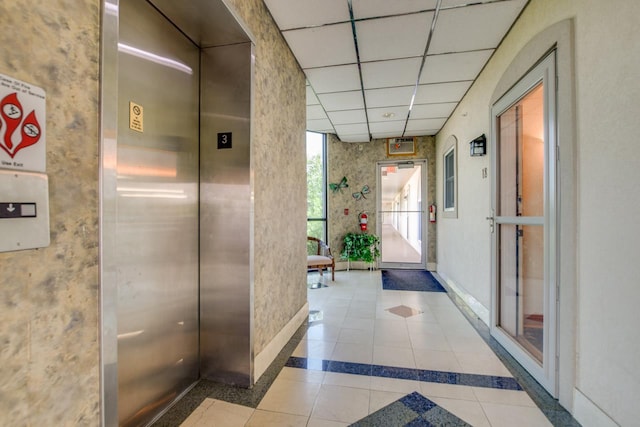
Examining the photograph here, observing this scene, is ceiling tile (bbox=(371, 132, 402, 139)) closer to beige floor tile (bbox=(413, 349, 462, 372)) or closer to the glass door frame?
the glass door frame

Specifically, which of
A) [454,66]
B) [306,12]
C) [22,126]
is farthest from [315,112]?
[22,126]

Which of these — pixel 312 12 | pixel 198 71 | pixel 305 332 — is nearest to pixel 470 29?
pixel 312 12

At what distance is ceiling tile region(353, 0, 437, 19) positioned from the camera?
2.23 m

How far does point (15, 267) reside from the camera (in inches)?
28.6

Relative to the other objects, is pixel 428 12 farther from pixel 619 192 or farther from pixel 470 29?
pixel 619 192

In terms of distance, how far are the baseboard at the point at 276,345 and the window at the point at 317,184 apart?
10.1 feet

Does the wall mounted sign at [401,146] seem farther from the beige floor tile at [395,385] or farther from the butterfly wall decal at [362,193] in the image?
the beige floor tile at [395,385]

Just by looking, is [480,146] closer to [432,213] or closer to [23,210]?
[432,213]

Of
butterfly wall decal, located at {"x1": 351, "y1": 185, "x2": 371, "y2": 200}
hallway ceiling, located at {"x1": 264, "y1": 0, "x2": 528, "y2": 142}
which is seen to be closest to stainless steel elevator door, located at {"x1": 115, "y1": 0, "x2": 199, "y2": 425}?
hallway ceiling, located at {"x1": 264, "y1": 0, "x2": 528, "y2": 142}

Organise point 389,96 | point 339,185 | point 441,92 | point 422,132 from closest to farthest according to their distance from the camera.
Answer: point 441,92 < point 389,96 < point 422,132 < point 339,185

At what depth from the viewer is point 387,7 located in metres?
2.29

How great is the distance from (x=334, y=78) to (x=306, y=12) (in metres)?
1.19

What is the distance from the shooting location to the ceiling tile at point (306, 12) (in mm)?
2256

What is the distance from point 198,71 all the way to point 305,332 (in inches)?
100
